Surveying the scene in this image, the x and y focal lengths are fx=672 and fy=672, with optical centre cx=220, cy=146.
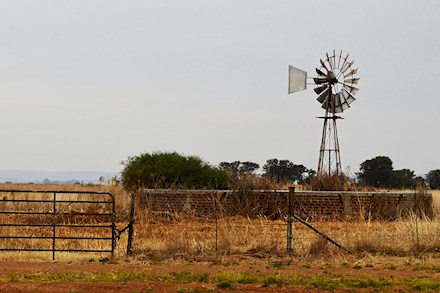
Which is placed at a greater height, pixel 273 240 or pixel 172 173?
pixel 172 173

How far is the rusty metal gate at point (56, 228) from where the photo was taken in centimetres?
1606

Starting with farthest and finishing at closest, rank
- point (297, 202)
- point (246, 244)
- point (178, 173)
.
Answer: point (178, 173) < point (297, 202) < point (246, 244)

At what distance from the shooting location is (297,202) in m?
25.6

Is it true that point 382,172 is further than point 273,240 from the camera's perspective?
Yes

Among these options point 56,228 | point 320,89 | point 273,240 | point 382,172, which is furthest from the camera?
point 382,172

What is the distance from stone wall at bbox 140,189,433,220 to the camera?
82.4 feet

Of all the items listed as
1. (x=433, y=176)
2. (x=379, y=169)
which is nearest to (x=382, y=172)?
(x=379, y=169)

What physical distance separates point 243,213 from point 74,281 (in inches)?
498

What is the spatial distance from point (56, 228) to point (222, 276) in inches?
407

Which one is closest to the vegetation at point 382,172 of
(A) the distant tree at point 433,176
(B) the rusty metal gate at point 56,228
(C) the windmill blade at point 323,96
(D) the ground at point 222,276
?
(A) the distant tree at point 433,176

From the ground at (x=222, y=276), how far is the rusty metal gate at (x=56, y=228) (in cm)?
137

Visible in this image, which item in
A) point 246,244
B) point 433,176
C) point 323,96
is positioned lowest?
point 246,244

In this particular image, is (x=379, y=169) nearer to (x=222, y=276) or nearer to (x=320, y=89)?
(x=320, y=89)

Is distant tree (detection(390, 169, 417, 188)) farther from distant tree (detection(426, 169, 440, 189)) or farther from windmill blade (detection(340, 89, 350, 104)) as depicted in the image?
windmill blade (detection(340, 89, 350, 104))
